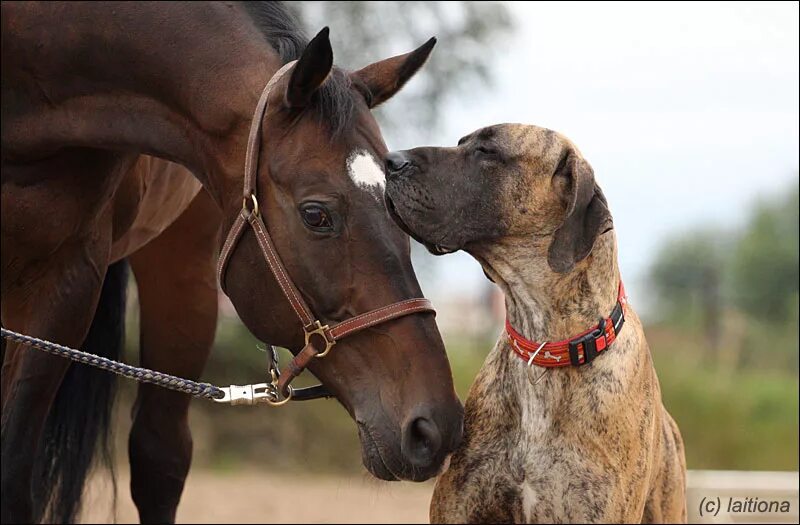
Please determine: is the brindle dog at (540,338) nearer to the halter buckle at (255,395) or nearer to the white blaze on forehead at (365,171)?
the white blaze on forehead at (365,171)

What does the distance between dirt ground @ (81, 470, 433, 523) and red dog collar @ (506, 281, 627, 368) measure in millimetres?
3229

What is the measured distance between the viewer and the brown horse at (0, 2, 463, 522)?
3227 mm

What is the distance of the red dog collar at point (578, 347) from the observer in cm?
351

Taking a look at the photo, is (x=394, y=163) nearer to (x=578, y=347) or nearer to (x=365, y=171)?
(x=365, y=171)

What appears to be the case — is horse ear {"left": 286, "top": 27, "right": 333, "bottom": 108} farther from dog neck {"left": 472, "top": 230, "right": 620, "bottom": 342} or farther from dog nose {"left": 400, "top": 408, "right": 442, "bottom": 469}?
dog nose {"left": 400, "top": 408, "right": 442, "bottom": 469}

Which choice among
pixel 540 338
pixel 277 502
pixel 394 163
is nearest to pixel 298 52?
pixel 394 163

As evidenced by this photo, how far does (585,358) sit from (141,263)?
2344 millimetres

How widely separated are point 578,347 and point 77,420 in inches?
103

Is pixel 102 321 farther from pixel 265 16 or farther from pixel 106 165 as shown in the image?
pixel 265 16

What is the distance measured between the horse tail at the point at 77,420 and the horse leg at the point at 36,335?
79 cm

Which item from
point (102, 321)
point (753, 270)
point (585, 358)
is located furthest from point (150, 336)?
point (753, 270)

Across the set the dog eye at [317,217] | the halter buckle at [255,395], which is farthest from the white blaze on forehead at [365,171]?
the halter buckle at [255,395]

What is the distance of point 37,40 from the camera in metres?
3.52

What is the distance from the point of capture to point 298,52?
11.8 ft
